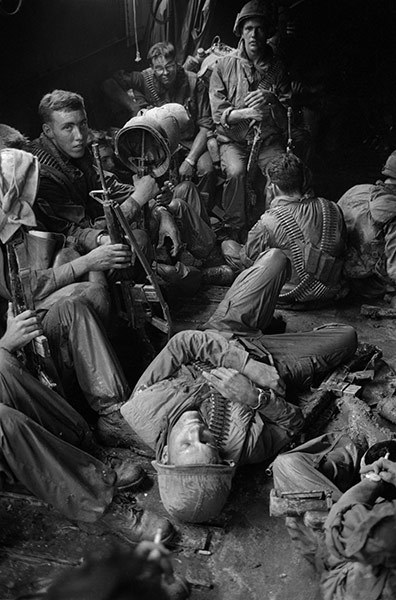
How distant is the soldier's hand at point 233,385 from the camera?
4.25 m

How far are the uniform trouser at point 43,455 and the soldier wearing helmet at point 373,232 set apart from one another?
3071mm

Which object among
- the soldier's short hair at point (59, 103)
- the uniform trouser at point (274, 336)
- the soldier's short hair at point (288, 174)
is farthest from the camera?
the soldier's short hair at point (288, 174)

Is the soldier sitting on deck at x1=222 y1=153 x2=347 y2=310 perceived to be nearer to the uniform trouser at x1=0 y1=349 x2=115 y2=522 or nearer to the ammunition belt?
the ammunition belt

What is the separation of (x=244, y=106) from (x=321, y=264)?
263 cm

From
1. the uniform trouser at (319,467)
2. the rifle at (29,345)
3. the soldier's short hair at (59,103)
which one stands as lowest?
the uniform trouser at (319,467)

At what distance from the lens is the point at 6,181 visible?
4.57 metres

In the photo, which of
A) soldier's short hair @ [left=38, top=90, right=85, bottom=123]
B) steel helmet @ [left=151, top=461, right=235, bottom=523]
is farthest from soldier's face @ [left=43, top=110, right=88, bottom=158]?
steel helmet @ [left=151, top=461, right=235, bottom=523]

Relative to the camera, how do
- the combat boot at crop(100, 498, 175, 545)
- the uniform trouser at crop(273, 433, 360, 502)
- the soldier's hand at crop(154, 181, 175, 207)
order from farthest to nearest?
the soldier's hand at crop(154, 181, 175, 207)
the combat boot at crop(100, 498, 175, 545)
the uniform trouser at crop(273, 433, 360, 502)

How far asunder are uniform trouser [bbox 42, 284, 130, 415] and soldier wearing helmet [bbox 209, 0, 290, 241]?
326cm

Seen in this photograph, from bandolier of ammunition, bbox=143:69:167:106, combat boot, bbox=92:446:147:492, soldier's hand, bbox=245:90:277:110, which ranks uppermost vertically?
bandolier of ammunition, bbox=143:69:167:106

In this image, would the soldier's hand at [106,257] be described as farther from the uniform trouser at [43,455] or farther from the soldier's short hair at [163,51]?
the soldier's short hair at [163,51]

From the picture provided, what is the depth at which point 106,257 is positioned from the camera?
508cm

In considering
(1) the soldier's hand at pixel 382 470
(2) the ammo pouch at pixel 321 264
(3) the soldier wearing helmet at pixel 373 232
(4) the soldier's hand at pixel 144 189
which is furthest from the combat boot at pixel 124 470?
(3) the soldier wearing helmet at pixel 373 232

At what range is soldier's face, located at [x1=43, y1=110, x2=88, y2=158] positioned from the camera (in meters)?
5.54
